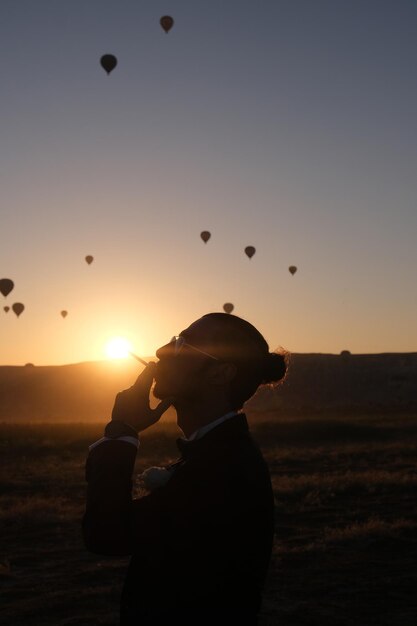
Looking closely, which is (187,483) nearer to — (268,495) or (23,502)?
(268,495)

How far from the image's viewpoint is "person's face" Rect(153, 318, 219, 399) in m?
3.81

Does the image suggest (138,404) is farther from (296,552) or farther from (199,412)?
(296,552)

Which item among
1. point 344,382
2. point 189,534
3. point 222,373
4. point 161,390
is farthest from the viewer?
point 344,382

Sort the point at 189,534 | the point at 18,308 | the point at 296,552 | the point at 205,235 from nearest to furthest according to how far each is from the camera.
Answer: the point at 189,534
the point at 296,552
the point at 205,235
the point at 18,308

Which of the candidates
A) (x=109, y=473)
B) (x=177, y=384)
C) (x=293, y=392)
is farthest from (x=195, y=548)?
(x=293, y=392)

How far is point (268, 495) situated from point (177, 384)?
1.86ft

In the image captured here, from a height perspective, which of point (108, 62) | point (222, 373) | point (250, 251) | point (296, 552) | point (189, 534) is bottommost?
point (296, 552)

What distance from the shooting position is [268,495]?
12.1 ft

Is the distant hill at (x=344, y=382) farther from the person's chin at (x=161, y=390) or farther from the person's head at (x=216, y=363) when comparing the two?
the person's chin at (x=161, y=390)

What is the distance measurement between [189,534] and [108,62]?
155ft

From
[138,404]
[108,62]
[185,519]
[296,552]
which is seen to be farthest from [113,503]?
[108,62]

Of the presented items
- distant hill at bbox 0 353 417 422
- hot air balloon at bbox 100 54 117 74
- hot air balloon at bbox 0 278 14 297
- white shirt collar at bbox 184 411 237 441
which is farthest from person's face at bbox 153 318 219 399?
distant hill at bbox 0 353 417 422

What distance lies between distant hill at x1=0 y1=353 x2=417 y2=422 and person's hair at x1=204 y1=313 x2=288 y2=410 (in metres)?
105

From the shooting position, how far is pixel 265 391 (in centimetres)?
12850
